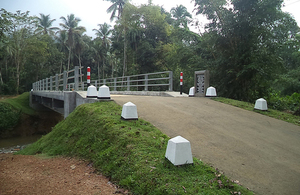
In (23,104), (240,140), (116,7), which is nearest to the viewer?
(240,140)

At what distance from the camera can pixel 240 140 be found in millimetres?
4215

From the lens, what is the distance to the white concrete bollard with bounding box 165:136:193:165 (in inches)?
116

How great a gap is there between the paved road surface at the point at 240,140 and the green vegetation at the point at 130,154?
380mm

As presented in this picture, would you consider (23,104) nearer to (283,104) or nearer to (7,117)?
(7,117)

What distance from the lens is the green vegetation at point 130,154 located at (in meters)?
2.65

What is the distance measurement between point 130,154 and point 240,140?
215 centimetres

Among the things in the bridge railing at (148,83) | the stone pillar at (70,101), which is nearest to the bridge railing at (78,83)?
the bridge railing at (148,83)

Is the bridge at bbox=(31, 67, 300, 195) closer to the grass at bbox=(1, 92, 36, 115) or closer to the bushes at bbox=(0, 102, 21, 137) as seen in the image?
the bushes at bbox=(0, 102, 21, 137)

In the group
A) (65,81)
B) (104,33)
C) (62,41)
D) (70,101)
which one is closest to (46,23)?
(62,41)

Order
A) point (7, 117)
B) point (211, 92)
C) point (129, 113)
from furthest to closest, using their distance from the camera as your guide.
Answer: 1. point (7, 117)
2. point (211, 92)
3. point (129, 113)

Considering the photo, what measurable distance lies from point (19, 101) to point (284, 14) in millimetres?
26410

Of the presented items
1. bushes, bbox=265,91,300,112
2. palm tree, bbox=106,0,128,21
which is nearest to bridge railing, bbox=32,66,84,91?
bushes, bbox=265,91,300,112

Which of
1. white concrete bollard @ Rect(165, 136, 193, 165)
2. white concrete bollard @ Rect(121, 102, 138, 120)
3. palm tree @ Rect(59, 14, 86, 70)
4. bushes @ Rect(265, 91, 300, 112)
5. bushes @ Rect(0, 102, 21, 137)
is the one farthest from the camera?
palm tree @ Rect(59, 14, 86, 70)

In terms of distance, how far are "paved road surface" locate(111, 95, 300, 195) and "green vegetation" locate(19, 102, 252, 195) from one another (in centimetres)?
38
